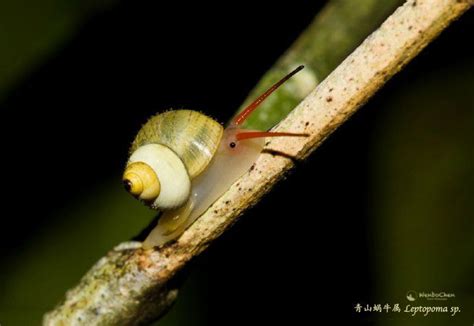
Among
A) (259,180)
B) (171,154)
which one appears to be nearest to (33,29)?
(171,154)

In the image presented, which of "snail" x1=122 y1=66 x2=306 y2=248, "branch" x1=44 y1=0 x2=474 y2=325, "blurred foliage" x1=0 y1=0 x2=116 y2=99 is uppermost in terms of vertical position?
"blurred foliage" x1=0 y1=0 x2=116 y2=99

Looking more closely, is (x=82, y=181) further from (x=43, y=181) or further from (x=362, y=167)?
(x=362, y=167)

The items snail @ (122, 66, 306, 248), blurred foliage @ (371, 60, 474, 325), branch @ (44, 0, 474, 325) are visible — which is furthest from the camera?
blurred foliage @ (371, 60, 474, 325)

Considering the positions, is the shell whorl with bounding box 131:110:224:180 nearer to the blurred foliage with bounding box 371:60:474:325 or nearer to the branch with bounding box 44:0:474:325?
the branch with bounding box 44:0:474:325

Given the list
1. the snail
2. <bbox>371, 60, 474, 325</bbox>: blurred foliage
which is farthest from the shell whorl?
<bbox>371, 60, 474, 325</bbox>: blurred foliage

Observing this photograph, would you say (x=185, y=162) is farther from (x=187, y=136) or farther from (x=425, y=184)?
(x=425, y=184)

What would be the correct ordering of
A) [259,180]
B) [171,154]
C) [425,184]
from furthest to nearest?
[425,184] → [171,154] → [259,180]

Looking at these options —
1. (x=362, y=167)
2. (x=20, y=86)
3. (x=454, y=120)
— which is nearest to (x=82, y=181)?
(x=20, y=86)

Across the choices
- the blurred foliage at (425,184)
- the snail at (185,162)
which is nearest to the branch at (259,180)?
the snail at (185,162)
